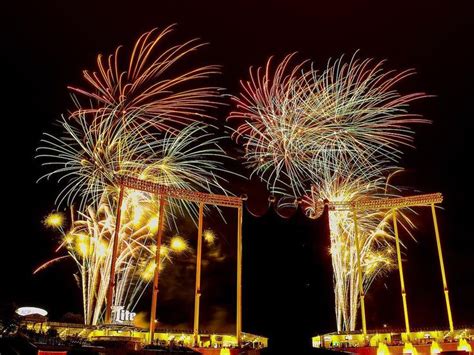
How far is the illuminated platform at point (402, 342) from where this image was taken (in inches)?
841

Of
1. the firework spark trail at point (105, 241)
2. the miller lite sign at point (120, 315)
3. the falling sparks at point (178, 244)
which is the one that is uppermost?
the falling sparks at point (178, 244)

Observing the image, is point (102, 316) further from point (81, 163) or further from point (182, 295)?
point (81, 163)

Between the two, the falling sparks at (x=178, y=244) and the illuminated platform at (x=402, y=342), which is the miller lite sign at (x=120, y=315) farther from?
the illuminated platform at (x=402, y=342)

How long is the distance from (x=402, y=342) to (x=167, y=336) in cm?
1013

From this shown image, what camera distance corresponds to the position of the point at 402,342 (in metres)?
22.8

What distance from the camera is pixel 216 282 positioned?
3175 cm

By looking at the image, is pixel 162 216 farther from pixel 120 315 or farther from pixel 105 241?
pixel 120 315

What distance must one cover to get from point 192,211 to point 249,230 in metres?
10.0

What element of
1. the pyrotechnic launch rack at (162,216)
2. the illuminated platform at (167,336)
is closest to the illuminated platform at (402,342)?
the illuminated platform at (167,336)

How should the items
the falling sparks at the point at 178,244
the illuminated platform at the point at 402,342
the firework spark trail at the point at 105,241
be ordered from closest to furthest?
1. the illuminated platform at the point at 402,342
2. the firework spark trail at the point at 105,241
3. the falling sparks at the point at 178,244

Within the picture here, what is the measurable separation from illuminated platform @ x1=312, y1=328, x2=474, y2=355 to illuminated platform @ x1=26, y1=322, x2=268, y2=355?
3638 millimetres

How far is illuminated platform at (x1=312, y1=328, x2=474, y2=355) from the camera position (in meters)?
21.4

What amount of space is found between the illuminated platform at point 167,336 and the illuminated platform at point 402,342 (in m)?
3.64

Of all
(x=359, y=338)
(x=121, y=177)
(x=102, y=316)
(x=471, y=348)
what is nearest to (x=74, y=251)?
(x=102, y=316)
